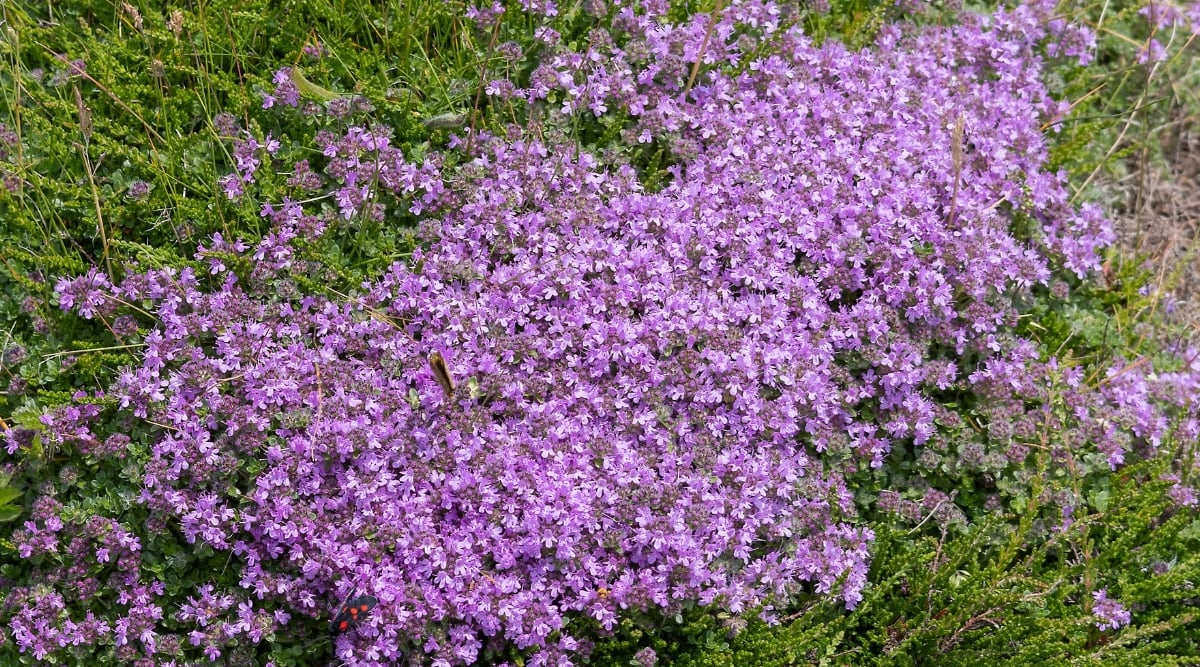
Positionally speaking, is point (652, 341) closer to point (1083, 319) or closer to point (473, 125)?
point (473, 125)

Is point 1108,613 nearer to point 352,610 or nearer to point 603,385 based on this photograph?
point 603,385

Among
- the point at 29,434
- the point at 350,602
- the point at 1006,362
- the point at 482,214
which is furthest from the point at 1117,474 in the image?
the point at 29,434

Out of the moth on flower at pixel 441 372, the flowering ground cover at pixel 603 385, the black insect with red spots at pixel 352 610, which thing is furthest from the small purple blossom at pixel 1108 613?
the black insect with red spots at pixel 352 610

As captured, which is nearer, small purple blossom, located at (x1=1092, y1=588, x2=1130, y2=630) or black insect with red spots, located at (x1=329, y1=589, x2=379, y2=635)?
black insect with red spots, located at (x1=329, y1=589, x2=379, y2=635)

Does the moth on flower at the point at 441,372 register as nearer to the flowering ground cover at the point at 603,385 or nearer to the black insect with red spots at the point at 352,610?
the flowering ground cover at the point at 603,385

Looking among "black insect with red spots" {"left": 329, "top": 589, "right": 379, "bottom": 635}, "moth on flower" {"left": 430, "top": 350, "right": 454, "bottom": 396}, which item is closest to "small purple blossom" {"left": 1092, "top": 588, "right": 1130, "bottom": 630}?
"moth on flower" {"left": 430, "top": 350, "right": 454, "bottom": 396}

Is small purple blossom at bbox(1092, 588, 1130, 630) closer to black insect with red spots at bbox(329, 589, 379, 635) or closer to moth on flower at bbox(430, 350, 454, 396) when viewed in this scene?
moth on flower at bbox(430, 350, 454, 396)

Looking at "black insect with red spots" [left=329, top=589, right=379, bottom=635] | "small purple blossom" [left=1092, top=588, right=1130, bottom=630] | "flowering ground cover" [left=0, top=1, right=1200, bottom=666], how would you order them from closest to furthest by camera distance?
"black insect with red spots" [left=329, top=589, right=379, bottom=635], "flowering ground cover" [left=0, top=1, right=1200, bottom=666], "small purple blossom" [left=1092, top=588, right=1130, bottom=630]
